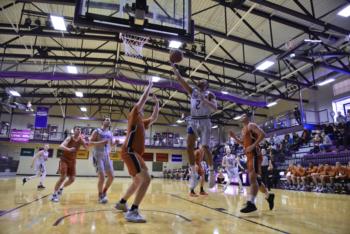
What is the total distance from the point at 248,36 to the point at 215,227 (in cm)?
1230

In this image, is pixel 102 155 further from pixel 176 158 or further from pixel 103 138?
pixel 176 158

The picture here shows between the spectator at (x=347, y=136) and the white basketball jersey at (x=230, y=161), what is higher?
the spectator at (x=347, y=136)

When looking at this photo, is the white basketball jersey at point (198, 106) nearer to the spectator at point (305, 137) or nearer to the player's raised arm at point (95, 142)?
the player's raised arm at point (95, 142)

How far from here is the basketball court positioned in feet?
13.3

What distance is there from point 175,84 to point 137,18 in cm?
1014

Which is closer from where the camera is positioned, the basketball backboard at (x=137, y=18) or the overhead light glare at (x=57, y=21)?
the basketball backboard at (x=137, y=18)

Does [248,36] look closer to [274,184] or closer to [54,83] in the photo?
[274,184]

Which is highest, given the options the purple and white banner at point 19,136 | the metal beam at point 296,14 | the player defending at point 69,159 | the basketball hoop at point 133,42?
the metal beam at point 296,14

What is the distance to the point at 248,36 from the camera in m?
13.6

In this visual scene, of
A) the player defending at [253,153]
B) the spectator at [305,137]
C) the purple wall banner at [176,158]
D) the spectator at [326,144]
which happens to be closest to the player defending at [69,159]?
the player defending at [253,153]

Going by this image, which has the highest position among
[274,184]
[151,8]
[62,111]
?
[62,111]

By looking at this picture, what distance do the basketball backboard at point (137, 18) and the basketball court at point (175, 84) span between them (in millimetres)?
A: 28

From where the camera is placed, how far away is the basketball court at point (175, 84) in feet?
13.3

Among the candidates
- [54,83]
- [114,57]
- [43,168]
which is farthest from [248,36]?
[54,83]
